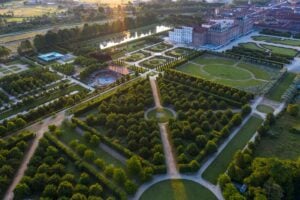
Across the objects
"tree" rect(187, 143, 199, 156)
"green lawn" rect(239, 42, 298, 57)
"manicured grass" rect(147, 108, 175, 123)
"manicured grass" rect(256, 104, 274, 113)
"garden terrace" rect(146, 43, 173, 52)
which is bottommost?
"tree" rect(187, 143, 199, 156)

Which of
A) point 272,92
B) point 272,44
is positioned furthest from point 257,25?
point 272,92

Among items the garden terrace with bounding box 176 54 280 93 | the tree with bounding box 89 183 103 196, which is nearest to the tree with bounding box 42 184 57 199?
the tree with bounding box 89 183 103 196

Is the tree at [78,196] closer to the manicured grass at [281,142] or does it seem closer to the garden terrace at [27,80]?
the manicured grass at [281,142]

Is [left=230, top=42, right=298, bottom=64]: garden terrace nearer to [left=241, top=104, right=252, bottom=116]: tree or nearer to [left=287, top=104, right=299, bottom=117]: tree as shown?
[left=287, top=104, right=299, bottom=117]: tree

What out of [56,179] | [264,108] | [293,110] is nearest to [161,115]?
[264,108]

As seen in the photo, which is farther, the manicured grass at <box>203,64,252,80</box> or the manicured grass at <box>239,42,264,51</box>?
the manicured grass at <box>239,42,264,51</box>

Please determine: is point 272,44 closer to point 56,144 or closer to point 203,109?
point 203,109

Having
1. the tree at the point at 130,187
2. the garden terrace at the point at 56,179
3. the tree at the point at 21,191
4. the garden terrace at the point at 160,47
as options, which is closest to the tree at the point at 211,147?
the tree at the point at 130,187
